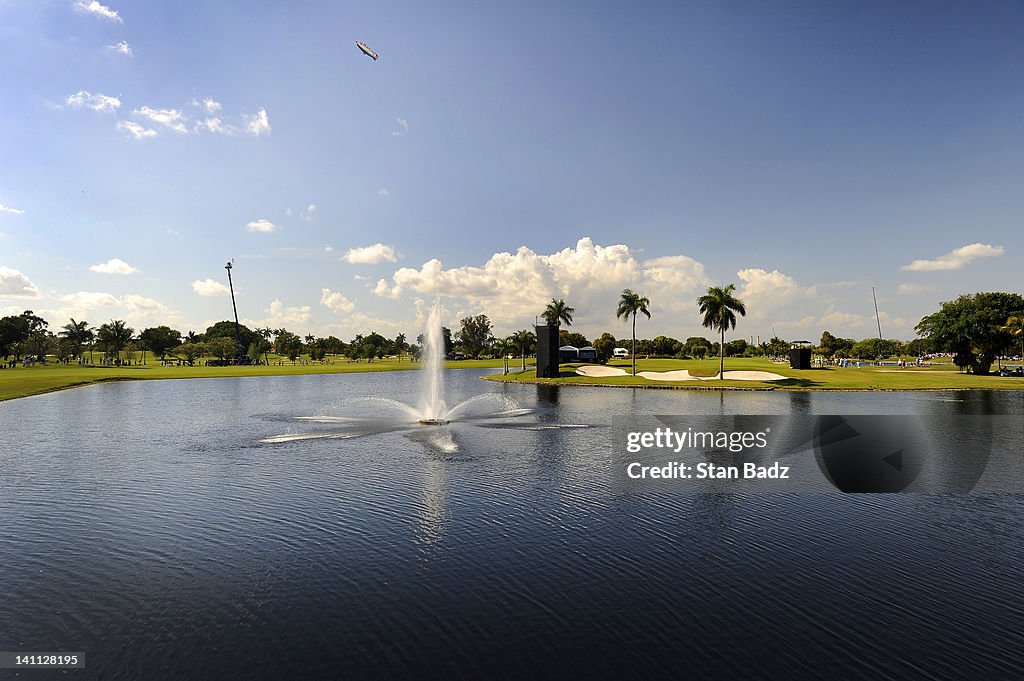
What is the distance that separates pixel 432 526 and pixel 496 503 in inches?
145

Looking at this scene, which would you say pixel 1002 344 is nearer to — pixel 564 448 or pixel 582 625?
pixel 564 448

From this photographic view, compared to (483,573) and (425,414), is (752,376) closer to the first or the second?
(425,414)

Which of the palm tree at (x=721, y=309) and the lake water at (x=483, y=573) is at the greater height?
the palm tree at (x=721, y=309)

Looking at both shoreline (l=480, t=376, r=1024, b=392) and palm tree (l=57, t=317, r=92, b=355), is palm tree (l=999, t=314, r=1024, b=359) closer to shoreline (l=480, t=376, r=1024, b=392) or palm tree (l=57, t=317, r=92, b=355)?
shoreline (l=480, t=376, r=1024, b=392)

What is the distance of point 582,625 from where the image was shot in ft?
42.0

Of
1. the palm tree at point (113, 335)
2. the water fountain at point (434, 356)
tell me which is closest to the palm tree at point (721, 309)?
the water fountain at point (434, 356)

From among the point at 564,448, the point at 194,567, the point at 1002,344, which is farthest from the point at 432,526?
the point at 1002,344

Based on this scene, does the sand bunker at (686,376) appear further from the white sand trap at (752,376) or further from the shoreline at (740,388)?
the shoreline at (740,388)

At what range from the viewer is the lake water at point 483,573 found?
37.8 feet

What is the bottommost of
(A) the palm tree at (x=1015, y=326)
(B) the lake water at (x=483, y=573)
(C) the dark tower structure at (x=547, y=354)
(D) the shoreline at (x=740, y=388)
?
(B) the lake water at (x=483, y=573)

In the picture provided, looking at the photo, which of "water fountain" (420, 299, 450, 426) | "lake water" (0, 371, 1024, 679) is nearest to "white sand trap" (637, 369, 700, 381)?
"water fountain" (420, 299, 450, 426)

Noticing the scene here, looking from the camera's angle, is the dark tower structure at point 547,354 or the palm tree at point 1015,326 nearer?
the palm tree at point 1015,326

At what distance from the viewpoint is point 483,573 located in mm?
15781

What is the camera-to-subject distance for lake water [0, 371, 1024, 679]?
37.8 ft
